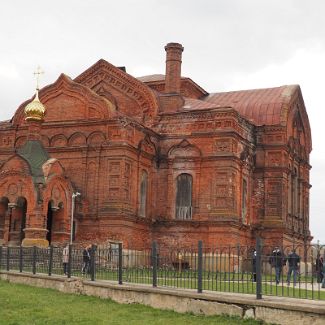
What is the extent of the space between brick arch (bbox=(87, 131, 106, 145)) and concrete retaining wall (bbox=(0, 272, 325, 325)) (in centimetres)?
1340

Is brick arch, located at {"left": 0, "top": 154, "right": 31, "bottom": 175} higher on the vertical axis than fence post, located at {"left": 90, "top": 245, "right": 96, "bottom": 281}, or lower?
higher

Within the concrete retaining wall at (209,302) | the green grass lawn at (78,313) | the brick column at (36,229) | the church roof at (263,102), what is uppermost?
the church roof at (263,102)

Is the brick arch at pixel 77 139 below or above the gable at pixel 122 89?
below

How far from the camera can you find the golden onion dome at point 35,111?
31.0 m

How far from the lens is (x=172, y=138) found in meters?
32.2

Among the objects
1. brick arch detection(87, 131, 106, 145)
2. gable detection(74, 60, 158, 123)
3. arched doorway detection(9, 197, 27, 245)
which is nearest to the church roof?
gable detection(74, 60, 158, 123)

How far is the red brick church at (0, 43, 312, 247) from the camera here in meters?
29.2

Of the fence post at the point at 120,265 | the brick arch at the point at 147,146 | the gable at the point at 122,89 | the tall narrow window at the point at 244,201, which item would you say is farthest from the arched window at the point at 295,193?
the fence post at the point at 120,265

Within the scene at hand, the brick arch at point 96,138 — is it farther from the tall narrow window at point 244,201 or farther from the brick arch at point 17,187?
the tall narrow window at point 244,201

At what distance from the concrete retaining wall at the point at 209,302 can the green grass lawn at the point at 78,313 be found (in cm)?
20

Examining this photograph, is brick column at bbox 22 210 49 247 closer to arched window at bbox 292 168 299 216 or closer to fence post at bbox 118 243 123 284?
fence post at bbox 118 243 123 284

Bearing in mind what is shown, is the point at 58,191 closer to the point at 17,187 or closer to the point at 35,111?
the point at 17,187

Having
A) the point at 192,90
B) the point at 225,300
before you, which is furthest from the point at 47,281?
the point at 192,90

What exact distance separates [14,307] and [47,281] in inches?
164
